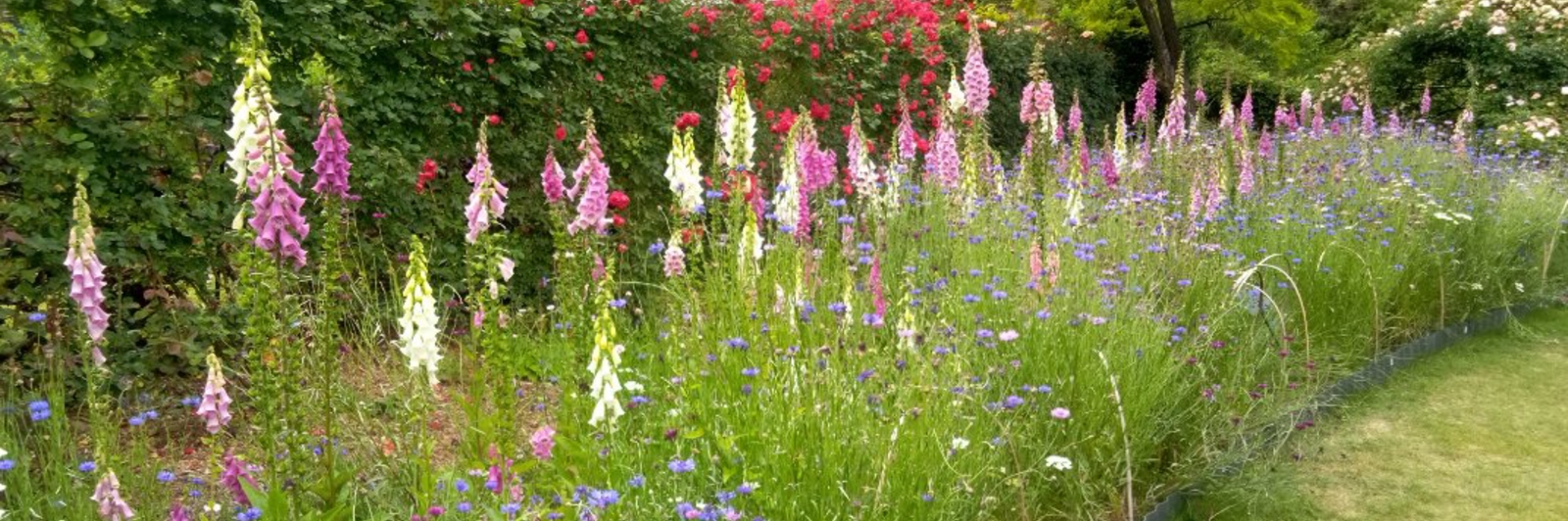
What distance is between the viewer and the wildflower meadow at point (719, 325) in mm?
2910

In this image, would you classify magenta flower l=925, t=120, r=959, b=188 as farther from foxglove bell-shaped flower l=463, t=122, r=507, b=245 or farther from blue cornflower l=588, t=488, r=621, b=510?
blue cornflower l=588, t=488, r=621, b=510

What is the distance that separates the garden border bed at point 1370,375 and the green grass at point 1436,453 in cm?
6

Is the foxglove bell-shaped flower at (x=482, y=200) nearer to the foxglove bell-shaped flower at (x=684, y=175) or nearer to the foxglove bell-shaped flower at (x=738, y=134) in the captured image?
the foxglove bell-shaped flower at (x=684, y=175)

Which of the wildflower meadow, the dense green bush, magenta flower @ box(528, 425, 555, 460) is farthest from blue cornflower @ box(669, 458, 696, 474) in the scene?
the dense green bush

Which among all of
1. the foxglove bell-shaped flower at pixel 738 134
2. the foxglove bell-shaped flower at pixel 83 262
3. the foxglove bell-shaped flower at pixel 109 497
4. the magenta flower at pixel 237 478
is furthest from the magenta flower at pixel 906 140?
the foxglove bell-shaped flower at pixel 109 497

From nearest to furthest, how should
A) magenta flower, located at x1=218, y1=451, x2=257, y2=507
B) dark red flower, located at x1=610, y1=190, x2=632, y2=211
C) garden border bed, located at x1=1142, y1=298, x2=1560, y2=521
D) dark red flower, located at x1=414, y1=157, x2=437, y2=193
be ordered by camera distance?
1. magenta flower, located at x1=218, y1=451, x2=257, y2=507
2. garden border bed, located at x1=1142, y1=298, x2=1560, y2=521
3. dark red flower, located at x1=414, y1=157, x2=437, y2=193
4. dark red flower, located at x1=610, y1=190, x2=632, y2=211

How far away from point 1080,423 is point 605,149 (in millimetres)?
3600

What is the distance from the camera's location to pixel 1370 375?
5629 mm

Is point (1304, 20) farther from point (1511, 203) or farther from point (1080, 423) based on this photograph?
point (1080, 423)

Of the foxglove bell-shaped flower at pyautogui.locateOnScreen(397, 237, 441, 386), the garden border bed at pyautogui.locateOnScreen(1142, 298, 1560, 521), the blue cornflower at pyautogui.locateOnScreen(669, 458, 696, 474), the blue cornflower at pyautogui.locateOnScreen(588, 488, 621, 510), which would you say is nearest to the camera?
the blue cornflower at pyautogui.locateOnScreen(588, 488, 621, 510)

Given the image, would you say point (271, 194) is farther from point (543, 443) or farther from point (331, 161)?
point (543, 443)

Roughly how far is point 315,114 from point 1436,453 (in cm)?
510

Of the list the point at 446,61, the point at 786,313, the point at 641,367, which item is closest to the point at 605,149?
the point at 446,61

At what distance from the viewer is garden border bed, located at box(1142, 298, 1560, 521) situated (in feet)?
13.3
